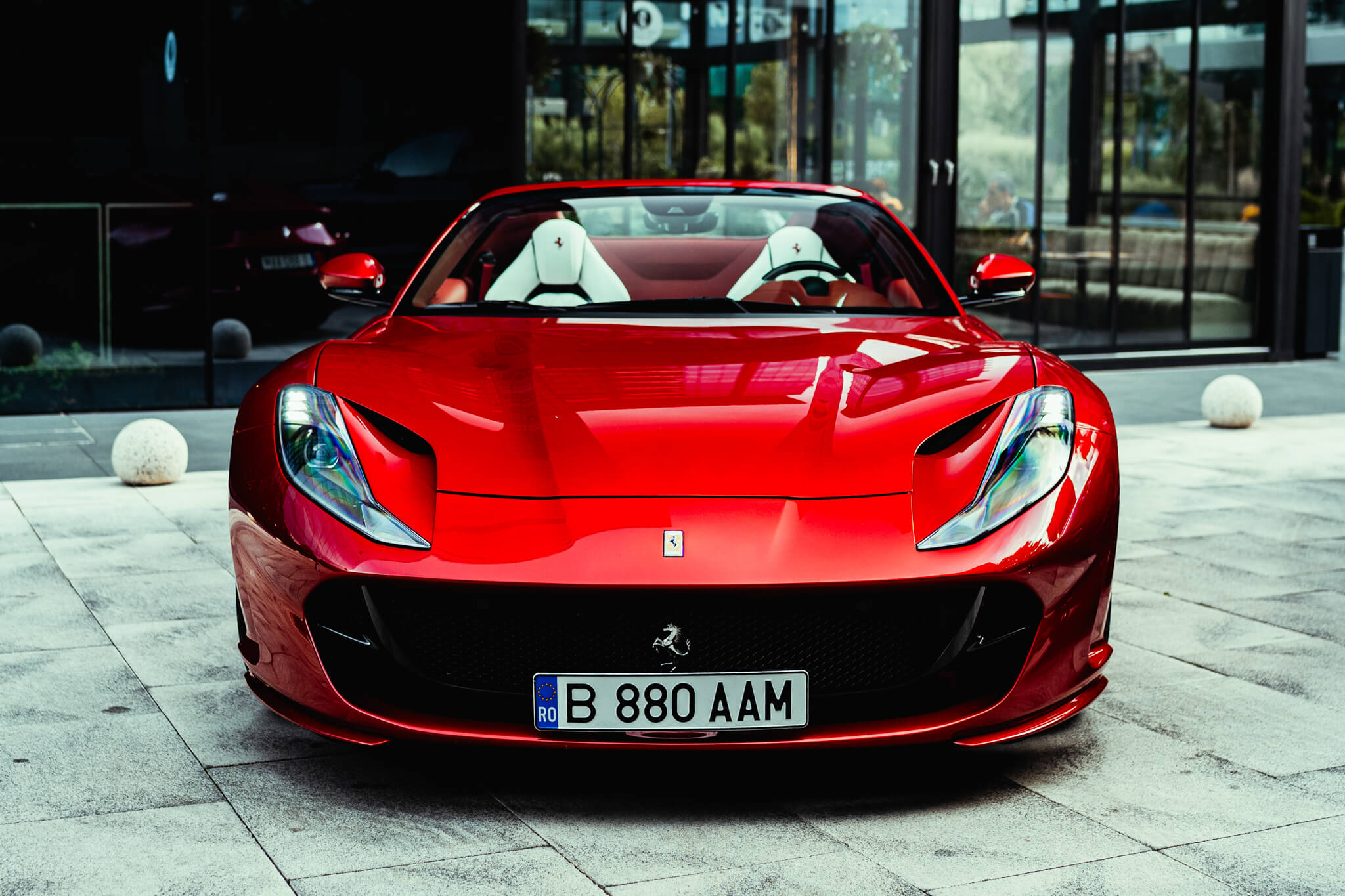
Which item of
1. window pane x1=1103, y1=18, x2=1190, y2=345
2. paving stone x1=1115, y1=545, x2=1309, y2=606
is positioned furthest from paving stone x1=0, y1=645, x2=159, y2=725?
window pane x1=1103, y1=18, x2=1190, y2=345

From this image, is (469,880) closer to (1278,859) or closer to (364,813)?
(364,813)

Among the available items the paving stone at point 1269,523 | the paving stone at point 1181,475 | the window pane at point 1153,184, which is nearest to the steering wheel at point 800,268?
the paving stone at point 1269,523

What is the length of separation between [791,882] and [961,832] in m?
0.42

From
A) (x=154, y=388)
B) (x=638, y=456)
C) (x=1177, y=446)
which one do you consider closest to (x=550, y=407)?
(x=638, y=456)

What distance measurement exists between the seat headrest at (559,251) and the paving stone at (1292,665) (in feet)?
6.55

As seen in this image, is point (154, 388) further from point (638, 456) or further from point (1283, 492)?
point (638, 456)

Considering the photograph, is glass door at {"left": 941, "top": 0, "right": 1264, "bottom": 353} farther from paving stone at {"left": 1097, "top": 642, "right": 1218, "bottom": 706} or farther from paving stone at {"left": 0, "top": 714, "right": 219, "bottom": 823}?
paving stone at {"left": 0, "top": 714, "right": 219, "bottom": 823}

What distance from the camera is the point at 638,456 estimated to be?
2941 millimetres

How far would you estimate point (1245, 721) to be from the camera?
3592 millimetres

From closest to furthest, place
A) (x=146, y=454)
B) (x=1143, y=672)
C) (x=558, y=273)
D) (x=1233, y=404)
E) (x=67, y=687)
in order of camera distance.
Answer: (x=67, y=687) → (x=1143, y=672) → (x=558, y=273) → (x=146, y=454) → (x=1233, y=404)

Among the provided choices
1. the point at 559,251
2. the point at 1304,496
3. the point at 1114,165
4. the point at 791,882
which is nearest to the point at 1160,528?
the point at 1304,496

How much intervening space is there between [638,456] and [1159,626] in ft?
7.26

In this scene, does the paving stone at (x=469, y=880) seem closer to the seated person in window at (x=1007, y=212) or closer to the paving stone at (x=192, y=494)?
the paving stone at (x=192, y=494)

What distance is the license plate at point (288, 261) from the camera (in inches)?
383
